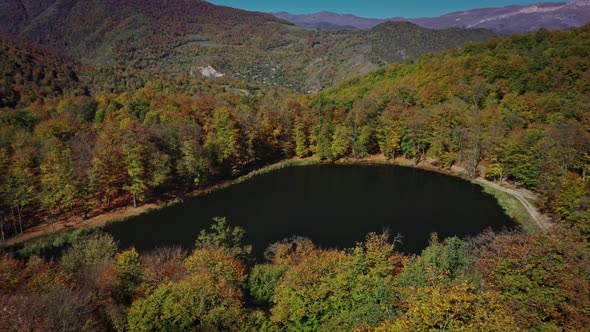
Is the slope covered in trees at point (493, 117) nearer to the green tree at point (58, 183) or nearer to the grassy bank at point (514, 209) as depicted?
the grassy bank at point (514, 209)

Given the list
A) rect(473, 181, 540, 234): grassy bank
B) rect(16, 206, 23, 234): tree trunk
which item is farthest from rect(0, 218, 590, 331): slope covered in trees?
rect(16, 206, 23, 234): tree trunk

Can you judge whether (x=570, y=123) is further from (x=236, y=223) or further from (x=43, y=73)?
(x=43, y=73)

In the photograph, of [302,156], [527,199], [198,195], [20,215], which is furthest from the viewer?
[302,156]

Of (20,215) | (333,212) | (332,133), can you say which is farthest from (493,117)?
(20,215)

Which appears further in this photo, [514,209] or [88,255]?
[514,209]

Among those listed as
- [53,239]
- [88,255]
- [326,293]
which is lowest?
[53,239]

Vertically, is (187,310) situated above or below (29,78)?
below

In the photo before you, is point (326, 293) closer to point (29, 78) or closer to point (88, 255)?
point (88, 255)

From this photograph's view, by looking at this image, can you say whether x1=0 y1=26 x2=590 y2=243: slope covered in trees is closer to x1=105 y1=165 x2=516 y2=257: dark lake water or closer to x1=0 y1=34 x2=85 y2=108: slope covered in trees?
x1=105 y1=165 x2=516 y2=257: dark lake water

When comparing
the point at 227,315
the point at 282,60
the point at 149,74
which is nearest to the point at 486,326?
the point at 227,315
